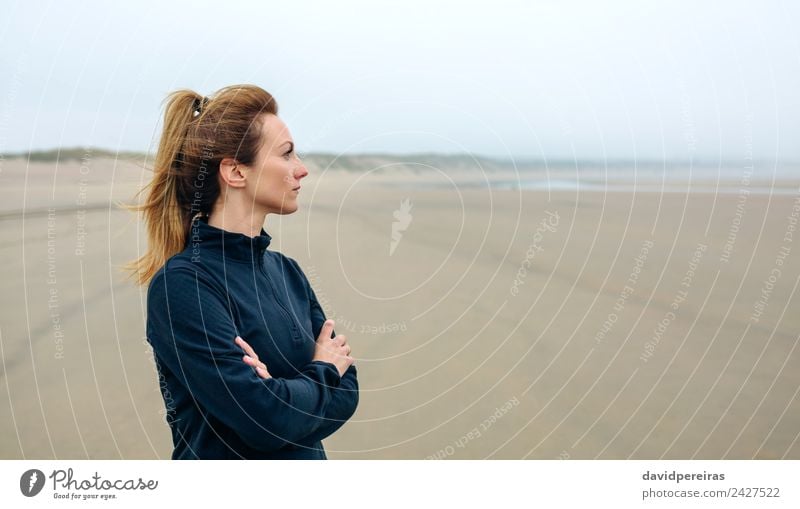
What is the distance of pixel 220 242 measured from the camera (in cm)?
253

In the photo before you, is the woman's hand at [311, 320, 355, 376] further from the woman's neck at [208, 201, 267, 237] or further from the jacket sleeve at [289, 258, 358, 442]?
the woman's neck at [208, 201, 267, 237]

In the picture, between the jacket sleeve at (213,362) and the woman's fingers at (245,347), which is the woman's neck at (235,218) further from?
the woman's fingers at (245,347)

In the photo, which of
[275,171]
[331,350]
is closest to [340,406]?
[331,350]

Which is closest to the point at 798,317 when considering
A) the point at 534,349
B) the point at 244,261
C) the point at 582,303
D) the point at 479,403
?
the point at 582,303

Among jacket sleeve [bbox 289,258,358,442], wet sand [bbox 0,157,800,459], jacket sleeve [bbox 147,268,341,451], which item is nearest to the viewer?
jacket sleeve [bbox 147,268,341,451]

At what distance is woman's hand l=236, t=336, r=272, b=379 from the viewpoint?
7.55 feet

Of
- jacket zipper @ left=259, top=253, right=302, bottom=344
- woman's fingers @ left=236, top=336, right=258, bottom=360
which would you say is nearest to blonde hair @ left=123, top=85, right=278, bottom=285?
jacket zipper @ left=259, top=253, right=302, bottom=344

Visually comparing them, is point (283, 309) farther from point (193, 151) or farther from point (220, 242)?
point (193, 151)

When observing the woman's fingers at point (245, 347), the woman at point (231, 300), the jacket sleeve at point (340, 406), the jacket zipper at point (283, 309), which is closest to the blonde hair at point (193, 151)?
the woman at point (231, 300)

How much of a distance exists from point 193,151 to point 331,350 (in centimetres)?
82

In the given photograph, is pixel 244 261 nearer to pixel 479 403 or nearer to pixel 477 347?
pixel 479 403

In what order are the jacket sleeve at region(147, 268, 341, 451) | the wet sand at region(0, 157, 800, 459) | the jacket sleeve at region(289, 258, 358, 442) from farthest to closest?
the wet sand at region(0, 157, 800, 459) < the jacket sleeve at region(289, 258, 358, 442) < the jacket sleeve at region(147, 268, 341, 451)

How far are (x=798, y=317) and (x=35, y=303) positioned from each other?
7.86 meters

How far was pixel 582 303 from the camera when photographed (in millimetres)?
8562
